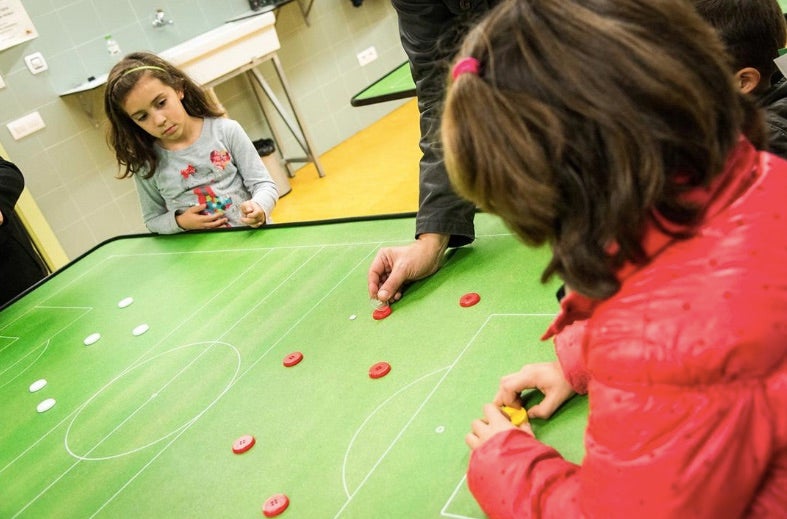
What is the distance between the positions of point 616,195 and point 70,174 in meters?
4.23

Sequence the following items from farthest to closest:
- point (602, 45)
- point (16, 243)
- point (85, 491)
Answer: point (16, 243), point (85, 491), point (602, 45)

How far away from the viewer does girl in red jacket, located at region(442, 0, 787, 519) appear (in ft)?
1.95

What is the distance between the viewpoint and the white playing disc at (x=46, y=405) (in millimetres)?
1589

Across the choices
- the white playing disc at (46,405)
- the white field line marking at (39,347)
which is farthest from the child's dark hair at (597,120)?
the white field line marking at (39,347)

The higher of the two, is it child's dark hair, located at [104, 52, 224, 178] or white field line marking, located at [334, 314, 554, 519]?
child's dark hair, located at [104, 52, 224, 178]

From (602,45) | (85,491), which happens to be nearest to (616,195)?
(602,45)

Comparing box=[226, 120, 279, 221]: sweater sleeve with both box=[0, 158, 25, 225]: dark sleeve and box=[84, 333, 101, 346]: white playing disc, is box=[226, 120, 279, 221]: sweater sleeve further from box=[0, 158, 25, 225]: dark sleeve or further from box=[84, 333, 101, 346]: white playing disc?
box=[0, 158, 25, 225]: dark sleeve

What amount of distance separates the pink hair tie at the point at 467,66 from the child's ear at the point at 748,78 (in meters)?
1.05

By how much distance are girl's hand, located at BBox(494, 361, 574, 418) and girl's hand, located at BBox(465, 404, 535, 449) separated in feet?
0.08

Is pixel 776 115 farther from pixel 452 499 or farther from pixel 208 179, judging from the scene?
pixel 208 179

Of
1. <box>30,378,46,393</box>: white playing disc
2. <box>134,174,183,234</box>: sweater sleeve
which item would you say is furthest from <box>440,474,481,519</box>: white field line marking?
<box>134,174,183,234</box>: sweater sleeve

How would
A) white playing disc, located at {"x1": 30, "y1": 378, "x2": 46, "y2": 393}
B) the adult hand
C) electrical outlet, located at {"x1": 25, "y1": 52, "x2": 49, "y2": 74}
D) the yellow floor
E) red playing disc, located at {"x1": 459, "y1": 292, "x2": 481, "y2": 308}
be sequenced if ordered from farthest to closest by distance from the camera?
1. the yellow floor
2. electrical outlet, located at {"x1": 25, "y1": 52, "x2": 49, "y2": 74}
3. white playing disc, located at {"x1": 30, "y1": 378, "x2": 46, "y2": 393}
4. the adult hand
5. red playing disc, located at {"x1": 459, "y1": 292, "x2": 481, "y2": 308}

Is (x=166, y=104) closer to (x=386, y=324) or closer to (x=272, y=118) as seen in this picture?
(x=386, y=324)

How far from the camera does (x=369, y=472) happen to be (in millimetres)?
994
